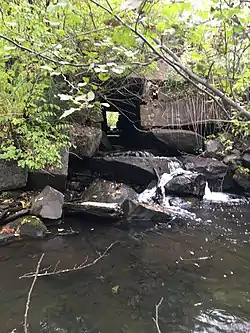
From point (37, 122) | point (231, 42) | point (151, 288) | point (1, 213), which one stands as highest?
point (231, 42)

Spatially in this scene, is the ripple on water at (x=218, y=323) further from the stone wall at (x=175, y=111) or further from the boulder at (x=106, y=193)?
the stone wall at (x=175, y=111)

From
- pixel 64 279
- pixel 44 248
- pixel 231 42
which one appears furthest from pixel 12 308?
pixel 231 42

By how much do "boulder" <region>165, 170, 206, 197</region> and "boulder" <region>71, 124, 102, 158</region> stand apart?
73.4 inches

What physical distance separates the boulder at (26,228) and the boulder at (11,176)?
0.94 m

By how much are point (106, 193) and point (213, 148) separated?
357cm

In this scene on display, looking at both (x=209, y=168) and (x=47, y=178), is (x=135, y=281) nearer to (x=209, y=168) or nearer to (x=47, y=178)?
(x=47, y=178)

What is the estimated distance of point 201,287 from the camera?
384 centimetres

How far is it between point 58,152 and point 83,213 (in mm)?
1244

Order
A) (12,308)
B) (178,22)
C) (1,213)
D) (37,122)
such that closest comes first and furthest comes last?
(178,22) < (12,308) < (1,213) < (37,122)

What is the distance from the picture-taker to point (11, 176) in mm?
5871

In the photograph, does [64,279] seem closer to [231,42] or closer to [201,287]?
[201,287]

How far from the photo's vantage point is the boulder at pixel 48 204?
548 centimetres

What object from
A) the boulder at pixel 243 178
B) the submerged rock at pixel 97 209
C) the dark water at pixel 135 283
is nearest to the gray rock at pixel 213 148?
the boulder at pixel 243 178

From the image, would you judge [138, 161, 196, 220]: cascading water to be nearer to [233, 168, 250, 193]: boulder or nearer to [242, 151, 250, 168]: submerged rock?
[233, 168, 250, 193]: boulder
